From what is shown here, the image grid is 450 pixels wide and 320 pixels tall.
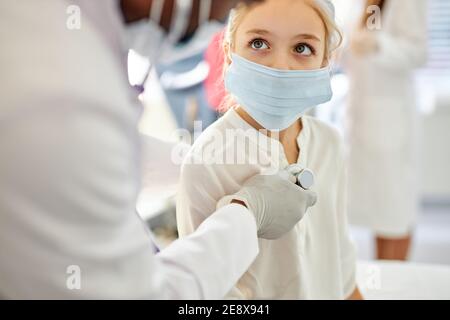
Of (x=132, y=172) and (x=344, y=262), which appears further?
(x=344, y=262)

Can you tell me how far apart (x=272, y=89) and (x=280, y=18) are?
0.09 m

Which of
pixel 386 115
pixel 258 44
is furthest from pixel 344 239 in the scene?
pixel 386 115

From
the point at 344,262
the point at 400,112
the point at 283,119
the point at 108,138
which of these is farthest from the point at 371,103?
the point at 108,138

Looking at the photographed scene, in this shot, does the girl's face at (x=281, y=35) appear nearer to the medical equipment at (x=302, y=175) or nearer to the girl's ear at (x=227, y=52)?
the girl's ear at (x=227, y=52)

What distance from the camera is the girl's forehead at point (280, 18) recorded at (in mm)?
782

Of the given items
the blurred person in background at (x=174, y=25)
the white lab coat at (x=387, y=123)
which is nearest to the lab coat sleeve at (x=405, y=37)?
the white lab coat at (x=387, y=123)

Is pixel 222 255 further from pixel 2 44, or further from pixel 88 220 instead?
pixel 2 44

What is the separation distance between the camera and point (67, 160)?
56 centimetres

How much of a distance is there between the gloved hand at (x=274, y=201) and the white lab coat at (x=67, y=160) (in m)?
0.18

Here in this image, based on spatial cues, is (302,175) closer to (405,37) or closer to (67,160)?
(67,160)

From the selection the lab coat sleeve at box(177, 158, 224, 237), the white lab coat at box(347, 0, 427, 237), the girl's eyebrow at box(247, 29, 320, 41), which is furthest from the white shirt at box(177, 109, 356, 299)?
the white lab coat at box(347, 0, 427, 237)

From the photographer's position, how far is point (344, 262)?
100 cm

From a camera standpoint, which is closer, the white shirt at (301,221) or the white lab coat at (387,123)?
the white shirt at (301,221)
